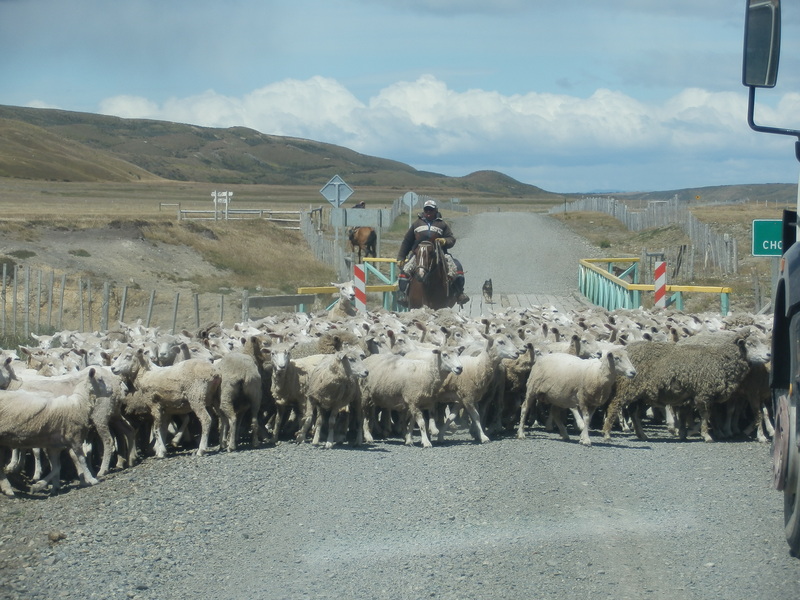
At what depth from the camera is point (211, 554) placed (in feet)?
22.4

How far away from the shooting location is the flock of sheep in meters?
10.8

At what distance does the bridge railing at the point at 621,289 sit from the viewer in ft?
67.1

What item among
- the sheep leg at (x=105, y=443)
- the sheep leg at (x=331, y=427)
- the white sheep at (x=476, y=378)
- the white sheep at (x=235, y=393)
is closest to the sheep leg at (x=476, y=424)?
the white sheep at (x=476, y=378)

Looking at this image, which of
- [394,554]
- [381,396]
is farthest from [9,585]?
[381,396]

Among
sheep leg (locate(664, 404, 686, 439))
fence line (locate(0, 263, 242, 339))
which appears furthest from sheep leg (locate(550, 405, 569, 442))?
fence line (locate(0, 263, 242, 339))

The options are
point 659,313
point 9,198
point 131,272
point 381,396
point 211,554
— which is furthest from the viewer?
point 9,198

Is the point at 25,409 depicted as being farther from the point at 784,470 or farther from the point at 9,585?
the point at 784,470

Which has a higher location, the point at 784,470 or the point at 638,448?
the point at 784,470

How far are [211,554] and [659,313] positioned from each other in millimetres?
12092

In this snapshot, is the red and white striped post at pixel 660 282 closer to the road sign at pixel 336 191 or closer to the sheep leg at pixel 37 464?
the road sign at pixel 336 191

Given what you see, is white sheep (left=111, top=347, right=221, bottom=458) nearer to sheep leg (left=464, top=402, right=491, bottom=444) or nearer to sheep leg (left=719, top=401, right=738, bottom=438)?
sheep leg (left=464, top=402, right=491, bottom=444)

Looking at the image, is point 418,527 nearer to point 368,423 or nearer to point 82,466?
point 82,466

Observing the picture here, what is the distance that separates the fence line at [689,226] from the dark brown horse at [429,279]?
1699 cm

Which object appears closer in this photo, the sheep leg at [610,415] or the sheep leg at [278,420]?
the sheep leg at [610,415]
